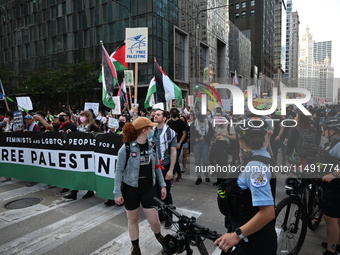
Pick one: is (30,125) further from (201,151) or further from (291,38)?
(291,38)

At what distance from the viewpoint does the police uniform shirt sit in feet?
5.66

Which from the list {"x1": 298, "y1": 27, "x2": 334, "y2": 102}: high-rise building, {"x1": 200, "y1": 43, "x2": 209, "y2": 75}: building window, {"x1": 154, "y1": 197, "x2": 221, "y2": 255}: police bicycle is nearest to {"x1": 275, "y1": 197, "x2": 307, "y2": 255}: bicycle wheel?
{"x1": 298, "y1": 27, "x2": 334, "y2": 102}: high-rise building

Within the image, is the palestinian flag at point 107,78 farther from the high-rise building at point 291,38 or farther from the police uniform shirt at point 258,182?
the high-rise building at point 291,38

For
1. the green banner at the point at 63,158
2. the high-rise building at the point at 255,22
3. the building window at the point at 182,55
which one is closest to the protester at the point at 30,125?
the green banner at the point at 63,158

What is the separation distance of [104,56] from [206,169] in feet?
17.8

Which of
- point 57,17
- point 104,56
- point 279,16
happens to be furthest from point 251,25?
point 104,56

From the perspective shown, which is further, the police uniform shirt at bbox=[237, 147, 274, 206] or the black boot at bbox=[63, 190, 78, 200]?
the black boot at bbox=[63, 190, 78, 200]

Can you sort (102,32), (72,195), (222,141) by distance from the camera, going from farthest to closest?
(102,32), (72,195), (222,141)

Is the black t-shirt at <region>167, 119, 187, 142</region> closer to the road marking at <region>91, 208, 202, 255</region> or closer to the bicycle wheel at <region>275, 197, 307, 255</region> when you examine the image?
the road marking at <region>91, 208, 202, 255</region>

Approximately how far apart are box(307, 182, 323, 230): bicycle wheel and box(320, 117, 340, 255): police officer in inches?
20.9

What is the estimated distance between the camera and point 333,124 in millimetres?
3195

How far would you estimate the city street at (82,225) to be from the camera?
3551 millimetres

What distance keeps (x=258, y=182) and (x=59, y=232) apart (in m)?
3.53

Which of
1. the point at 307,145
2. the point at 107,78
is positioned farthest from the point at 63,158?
the point at 307,145
